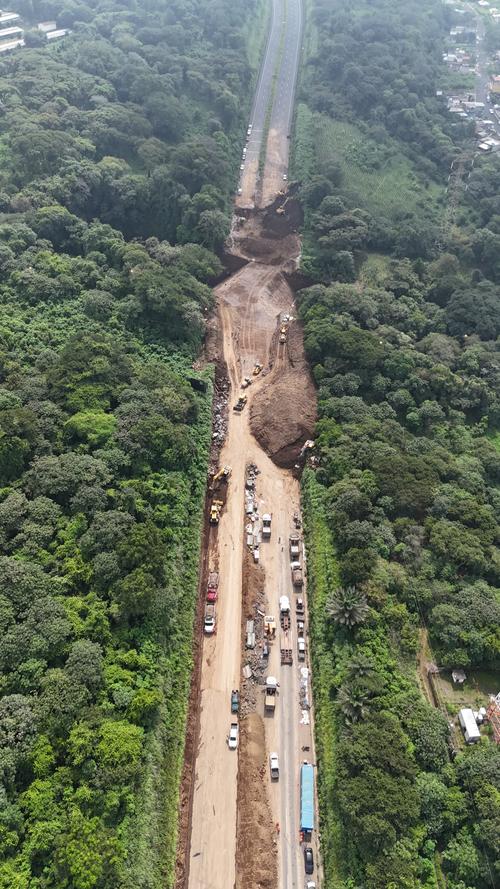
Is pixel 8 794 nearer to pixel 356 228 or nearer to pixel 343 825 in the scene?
pixel 343 825

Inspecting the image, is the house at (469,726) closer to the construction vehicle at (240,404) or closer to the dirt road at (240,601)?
the dirt road at (240,601)

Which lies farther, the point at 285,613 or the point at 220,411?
the point at 220,411

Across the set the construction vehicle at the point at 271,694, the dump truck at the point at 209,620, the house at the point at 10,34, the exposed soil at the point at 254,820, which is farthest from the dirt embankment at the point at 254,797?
the house at the point at 10,34

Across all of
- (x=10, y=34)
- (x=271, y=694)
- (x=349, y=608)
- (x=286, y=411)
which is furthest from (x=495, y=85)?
(x=271, y=694)

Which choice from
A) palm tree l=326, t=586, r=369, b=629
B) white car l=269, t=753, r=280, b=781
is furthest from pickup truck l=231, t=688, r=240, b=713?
palm tree l=326, t=586, r=369, b=629

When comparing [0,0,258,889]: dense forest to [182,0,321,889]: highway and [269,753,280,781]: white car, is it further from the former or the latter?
[269,753,280,781]: white car

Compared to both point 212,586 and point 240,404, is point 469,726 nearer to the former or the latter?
point 212,586

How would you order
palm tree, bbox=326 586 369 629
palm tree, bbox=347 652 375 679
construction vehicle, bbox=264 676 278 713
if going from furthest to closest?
construction vehicle, bbox=264 676 278 713
palm tree, bbox=326 586 369 629
palm tree, bbox=347 652 375 679
